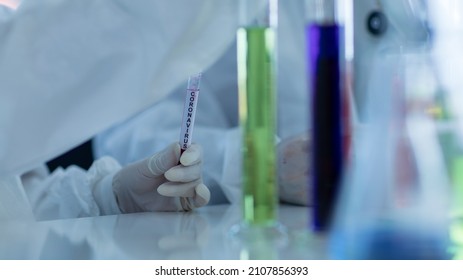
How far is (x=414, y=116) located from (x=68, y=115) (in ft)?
1.76

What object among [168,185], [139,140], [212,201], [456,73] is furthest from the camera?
[139,140]

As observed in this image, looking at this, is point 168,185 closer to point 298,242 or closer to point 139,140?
point 298,242

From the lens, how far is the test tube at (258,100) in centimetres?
94

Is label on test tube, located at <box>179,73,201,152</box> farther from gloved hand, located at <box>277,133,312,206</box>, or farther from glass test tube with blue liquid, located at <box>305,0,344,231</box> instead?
glass test tube with blue liquid, located at <box>305,0,344,231</box>

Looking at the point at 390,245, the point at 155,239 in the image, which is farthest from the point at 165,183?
the point at 390,245

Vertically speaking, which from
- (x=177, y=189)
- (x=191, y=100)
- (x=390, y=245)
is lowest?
(x=390, y=245)

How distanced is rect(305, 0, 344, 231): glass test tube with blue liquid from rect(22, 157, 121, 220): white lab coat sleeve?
657 mm

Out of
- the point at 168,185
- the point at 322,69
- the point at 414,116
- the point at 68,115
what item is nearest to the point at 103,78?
the point at 68,115

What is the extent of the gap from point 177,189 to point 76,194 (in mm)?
311

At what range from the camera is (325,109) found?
0.93 meters

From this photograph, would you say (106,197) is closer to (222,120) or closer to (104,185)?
(104,185)

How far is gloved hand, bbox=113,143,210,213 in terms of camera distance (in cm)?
132

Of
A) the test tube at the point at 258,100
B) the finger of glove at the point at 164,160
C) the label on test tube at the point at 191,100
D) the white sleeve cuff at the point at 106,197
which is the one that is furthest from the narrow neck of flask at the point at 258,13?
the white sleeve cuff at the point at 106,197

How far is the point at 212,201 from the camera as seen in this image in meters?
1.59
